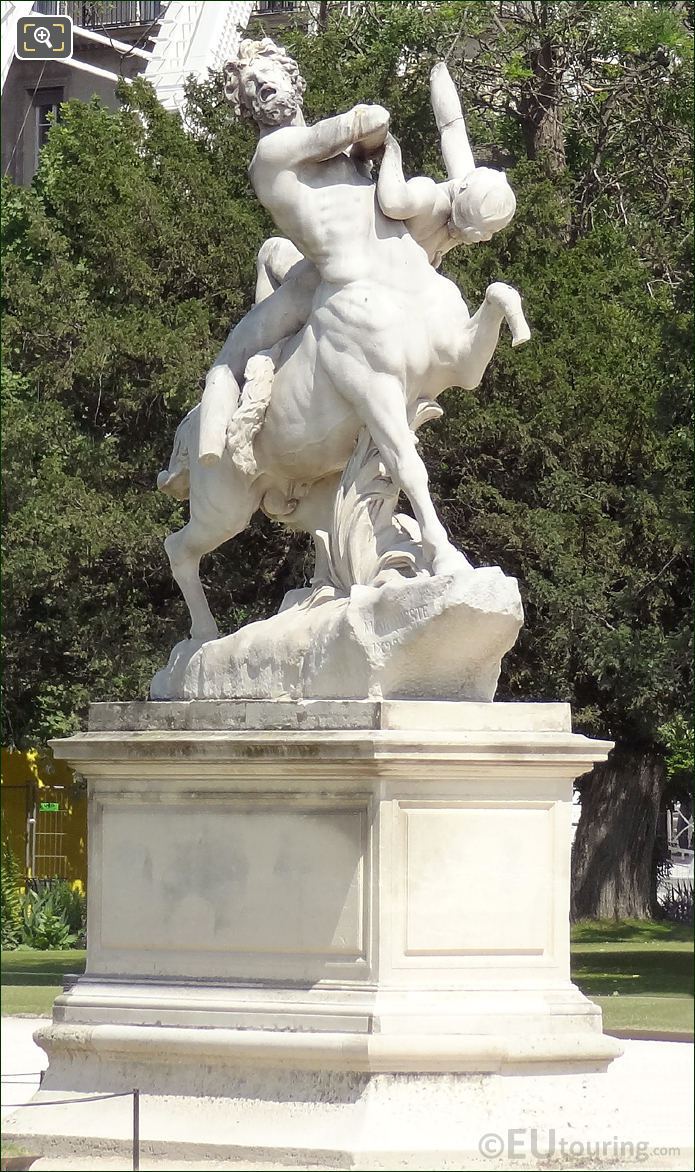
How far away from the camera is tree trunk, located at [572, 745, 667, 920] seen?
72.1ft

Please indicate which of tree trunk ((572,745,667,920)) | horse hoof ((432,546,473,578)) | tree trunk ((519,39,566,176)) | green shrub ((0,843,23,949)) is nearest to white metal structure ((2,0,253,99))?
tree trunk ((519,39,566,176))

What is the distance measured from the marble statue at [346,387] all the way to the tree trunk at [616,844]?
1349cm

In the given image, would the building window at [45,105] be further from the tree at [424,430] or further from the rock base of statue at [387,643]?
the rock base of statue at [387,643]

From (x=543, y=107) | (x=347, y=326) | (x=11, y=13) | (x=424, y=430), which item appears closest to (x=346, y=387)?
(x=347, y=326)

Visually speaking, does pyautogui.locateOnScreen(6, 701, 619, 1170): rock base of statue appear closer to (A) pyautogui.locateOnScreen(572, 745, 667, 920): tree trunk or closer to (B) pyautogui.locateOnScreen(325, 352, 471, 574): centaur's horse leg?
(B) pyautogui.locateOnScreen(325, 352, 471, 574): centaur's horse leg

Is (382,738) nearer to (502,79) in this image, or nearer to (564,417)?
(564,417)

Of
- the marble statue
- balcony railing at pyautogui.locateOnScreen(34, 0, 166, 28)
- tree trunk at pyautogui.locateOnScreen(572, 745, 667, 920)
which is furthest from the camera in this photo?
tree trunk at pyautogui.locateOnScreen(572, 745, 667, 920)

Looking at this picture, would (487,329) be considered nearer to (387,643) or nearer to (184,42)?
(387,643)

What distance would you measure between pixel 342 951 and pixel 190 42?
15941mm

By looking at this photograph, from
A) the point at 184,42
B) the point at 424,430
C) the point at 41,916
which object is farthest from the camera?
the point at 184,42

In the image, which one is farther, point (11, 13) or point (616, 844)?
point (616, 844)

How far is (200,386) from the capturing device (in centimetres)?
1822

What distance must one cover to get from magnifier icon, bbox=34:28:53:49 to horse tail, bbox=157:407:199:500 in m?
2.53

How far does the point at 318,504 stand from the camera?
898 centimetres
